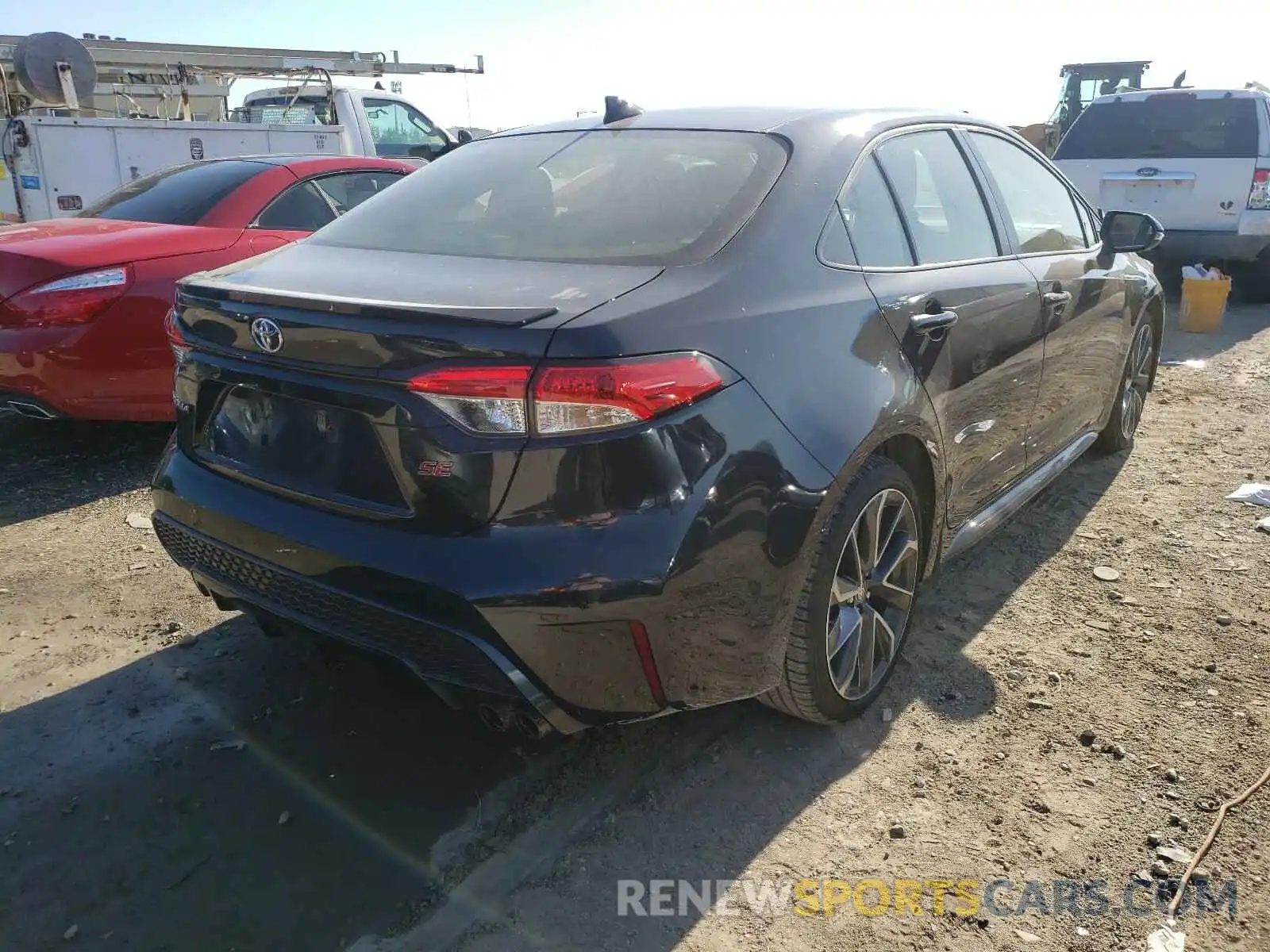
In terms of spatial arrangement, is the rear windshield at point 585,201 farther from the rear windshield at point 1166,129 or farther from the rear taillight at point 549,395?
the rear windshield at point 1166,129

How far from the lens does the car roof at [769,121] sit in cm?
285

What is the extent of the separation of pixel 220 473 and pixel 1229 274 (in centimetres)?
1042

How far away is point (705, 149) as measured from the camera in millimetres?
2793

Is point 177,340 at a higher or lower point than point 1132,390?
higher

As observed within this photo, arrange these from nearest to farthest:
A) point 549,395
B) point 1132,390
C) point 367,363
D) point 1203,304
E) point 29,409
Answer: point 549,395, point 367,363, point 29,409, point 1132,390, point 1203,304

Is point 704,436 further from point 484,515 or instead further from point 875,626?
point 875,626

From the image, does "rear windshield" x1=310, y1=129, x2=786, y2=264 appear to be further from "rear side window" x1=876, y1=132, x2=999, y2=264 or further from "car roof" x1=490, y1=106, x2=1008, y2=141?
"rear side window" x1=876, y1=132, x2=999, y2=264

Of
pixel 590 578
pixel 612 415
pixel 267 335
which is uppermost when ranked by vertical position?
pixel 267 335

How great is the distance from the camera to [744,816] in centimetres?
247

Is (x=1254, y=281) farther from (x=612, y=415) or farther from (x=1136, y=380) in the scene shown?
(x=612, y=415)

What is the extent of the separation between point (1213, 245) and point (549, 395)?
348 inches

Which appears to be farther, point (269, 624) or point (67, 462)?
point (67, 462)

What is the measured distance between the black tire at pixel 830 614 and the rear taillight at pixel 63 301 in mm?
3470

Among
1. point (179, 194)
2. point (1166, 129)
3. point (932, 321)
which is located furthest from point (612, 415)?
point (1166, 129)
